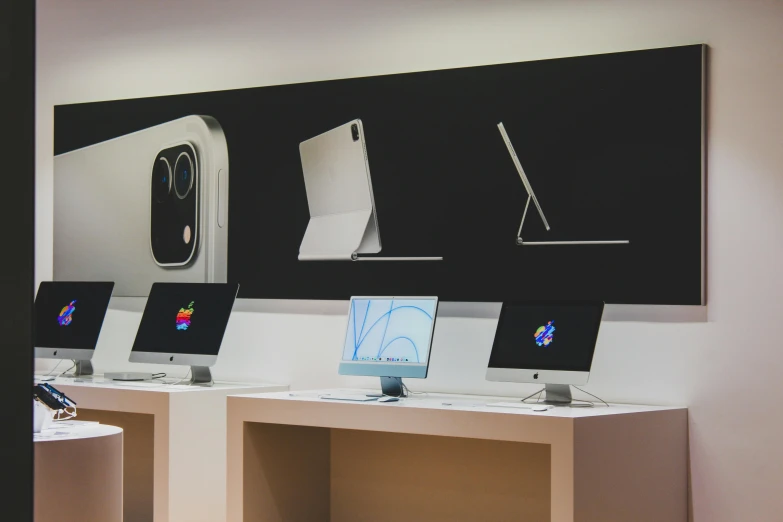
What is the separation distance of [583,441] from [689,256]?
948 mm

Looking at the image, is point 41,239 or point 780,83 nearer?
point 780,83

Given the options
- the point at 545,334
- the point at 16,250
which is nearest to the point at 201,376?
the point at 545,334

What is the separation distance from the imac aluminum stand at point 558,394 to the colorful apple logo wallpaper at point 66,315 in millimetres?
2566

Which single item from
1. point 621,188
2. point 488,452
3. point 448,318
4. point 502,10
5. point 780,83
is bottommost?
point 488,452

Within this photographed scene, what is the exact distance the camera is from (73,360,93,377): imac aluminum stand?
4.77 m

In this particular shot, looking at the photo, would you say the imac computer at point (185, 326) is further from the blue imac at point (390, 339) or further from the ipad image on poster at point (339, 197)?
the blue imac at point (390, 339)

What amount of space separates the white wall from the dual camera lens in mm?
390

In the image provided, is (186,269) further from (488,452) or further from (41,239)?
(488,452)

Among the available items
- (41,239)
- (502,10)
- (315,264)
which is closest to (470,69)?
(502,10)

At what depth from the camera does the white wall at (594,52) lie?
3463mm

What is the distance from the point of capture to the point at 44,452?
272 cm

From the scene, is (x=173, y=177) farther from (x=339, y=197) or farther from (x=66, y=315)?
(x=339, y=197)

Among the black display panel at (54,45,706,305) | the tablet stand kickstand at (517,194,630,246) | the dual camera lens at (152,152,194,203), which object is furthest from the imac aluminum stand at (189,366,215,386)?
the tablet stand kickstand at (517,194,630,246)

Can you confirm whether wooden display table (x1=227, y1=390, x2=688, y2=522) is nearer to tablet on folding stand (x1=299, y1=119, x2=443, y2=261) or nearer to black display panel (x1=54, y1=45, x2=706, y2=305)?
black display panel (x1=54, y1=45, x2=706, y2=305)
